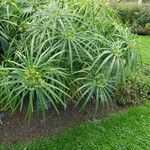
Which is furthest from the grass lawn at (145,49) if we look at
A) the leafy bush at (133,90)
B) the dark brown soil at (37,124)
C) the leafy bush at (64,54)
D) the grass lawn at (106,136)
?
the leafy bush at (64,54)

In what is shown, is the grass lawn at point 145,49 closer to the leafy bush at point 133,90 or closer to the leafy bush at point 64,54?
the leafy bush at point 133,90

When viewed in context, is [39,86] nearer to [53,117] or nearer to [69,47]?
[69,47]

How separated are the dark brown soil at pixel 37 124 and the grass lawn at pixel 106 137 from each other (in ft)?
0.38

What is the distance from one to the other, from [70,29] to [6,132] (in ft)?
4.16

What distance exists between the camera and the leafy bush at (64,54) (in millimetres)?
3414

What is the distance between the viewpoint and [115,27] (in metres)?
4.25

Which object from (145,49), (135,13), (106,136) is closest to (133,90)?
(106,136)

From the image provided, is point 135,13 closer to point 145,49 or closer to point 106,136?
point 145,49

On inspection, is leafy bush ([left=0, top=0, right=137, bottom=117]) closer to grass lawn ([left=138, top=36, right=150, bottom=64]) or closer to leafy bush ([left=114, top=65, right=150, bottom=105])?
leafy bush ([left=114, top=65, right=150, bottom=105])

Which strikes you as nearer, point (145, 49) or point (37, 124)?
point (37, 124)

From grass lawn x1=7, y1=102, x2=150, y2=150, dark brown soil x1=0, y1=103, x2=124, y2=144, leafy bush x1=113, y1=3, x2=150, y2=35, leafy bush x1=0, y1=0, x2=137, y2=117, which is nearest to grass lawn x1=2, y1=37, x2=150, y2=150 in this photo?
grass lawn x1=7, y1=102, x2=150, y2=150

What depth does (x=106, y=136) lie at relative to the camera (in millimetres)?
4195

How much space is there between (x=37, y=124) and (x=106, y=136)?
0.74 metres

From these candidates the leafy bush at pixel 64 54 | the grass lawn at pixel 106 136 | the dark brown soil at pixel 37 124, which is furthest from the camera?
the dark brown soil at pixel 37 124
